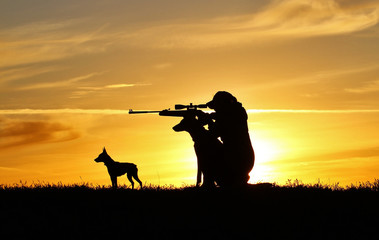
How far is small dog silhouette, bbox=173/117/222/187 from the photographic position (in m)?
17.1

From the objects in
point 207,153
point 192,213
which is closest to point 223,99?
point 207,153

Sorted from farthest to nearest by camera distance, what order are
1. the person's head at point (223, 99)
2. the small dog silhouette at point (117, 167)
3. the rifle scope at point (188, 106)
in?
the small dog silhouette at point (117, 167) → the rifle scope at point (188, 106) → the person's head at point (223, 99)

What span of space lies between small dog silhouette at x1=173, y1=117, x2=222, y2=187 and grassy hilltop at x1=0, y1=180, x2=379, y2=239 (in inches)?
22.5

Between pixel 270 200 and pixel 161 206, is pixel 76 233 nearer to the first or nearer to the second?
pixel 161 206

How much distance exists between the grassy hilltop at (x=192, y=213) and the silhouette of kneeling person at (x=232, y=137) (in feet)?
2.01

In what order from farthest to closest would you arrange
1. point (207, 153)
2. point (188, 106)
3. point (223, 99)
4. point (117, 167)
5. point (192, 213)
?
point (117, 167), point (188, 106), point (207, 153), point (223, 99), point (192, 213)

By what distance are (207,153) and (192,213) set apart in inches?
114

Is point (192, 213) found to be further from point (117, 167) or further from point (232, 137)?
point (117, 167)

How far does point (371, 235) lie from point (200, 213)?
12.9ft

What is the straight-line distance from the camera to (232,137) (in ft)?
55.3

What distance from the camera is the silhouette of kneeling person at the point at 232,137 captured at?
16.6 m

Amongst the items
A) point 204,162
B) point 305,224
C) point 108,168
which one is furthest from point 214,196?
point 108,168

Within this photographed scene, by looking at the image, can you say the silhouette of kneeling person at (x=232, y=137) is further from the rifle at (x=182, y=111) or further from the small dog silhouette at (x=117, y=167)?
the small dog silhouette at (x=117, y=167)

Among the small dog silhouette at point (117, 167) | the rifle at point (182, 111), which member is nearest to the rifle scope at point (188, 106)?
the rifle at point (182, 111)
